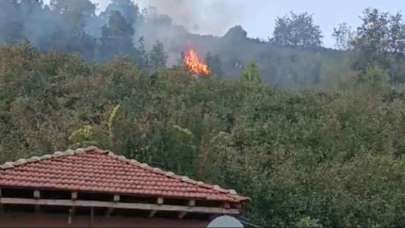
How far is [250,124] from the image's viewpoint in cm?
2527

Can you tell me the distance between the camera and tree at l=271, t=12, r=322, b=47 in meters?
61.0

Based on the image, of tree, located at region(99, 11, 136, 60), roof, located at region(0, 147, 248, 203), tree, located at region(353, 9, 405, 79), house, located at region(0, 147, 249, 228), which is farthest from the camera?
tree, located at region(99, 11, 136, 60)

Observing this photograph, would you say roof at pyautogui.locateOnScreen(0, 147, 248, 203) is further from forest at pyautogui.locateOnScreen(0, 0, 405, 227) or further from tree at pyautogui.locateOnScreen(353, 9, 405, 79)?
tree at pyautogui.locateOnScreen(353, 9, 405, 79)

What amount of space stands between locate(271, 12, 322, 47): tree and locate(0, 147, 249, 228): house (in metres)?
49.2

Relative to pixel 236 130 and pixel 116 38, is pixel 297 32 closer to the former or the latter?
pixel 116 38

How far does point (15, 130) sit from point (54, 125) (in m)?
1.33

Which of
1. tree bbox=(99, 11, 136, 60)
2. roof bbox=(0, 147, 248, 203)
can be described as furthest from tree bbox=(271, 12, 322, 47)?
roof bbox=(0, 147, 248, 203)

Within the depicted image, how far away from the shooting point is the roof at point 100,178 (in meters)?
11.4

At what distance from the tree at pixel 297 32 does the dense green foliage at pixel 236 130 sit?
26.0 metres

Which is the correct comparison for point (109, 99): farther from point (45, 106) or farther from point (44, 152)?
point (44, 152)

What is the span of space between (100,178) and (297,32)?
2004 inches

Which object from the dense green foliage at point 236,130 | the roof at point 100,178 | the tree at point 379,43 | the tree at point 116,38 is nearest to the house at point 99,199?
the roof at point 100,178

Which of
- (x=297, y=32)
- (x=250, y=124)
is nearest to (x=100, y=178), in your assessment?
(x=250, y=124)

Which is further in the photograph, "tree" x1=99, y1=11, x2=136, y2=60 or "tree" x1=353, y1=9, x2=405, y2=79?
"tree" x1=99, y1=11, x2=136, y2=60
